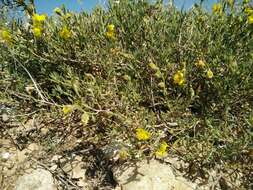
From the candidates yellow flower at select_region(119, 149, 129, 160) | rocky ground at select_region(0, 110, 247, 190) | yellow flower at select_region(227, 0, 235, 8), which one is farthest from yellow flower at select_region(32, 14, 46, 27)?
yellow flower at select_region(227, 0, 235, 8)

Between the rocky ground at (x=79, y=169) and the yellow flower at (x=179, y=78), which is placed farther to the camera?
the yellow flower at (x=179, y=78)

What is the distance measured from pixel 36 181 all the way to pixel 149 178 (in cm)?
80

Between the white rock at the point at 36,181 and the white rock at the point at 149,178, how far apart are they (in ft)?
1.56

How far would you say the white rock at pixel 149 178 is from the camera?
7.53 feet

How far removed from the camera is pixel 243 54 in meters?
2.70

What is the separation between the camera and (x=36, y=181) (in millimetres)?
2496

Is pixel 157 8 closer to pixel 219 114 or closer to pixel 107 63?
pixel 107 63

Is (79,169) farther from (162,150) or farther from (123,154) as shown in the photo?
(162,150)

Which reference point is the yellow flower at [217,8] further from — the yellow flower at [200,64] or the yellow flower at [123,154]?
the yellow flower at [123,154]

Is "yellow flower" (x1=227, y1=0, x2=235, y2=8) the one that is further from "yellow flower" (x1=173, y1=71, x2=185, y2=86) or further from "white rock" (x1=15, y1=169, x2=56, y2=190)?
"white rock" (x1=15, y1=169, x2=56, y2=190)

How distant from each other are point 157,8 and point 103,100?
1.17m

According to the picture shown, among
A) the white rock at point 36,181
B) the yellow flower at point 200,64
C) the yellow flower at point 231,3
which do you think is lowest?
the white rock at point 36,181

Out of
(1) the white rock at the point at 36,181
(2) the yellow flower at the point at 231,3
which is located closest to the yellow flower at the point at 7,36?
(1) the white rock at the point at 36,181

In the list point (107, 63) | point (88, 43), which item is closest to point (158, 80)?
point (107, 63)
